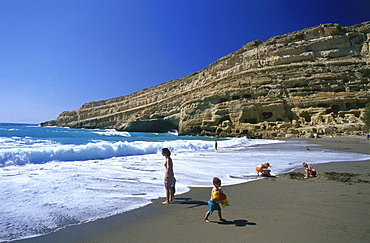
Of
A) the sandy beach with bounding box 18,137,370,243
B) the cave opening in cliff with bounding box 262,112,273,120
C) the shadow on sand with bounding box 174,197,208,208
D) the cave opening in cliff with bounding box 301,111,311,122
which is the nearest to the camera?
the sandy beach with bounding box 18,137,370,243

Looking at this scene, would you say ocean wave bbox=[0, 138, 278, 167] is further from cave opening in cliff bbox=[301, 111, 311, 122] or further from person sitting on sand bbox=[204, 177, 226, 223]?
cave opening in cliff bbox=[301, 111, 311, 122]

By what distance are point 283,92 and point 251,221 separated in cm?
3183

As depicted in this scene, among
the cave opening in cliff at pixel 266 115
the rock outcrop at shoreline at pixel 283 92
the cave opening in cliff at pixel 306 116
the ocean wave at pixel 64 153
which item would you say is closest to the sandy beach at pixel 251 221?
the ocean wave at pixel 64 153

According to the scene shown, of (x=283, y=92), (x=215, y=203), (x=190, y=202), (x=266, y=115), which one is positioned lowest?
(x=190, y=202)

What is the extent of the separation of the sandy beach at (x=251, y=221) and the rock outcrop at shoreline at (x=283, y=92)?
22.6 metres

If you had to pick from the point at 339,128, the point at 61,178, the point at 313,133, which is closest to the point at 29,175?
the point at 61,178

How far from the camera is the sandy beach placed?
2.65m

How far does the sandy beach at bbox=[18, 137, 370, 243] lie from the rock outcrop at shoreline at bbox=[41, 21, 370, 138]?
2256 cm

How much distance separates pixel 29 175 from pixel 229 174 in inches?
252

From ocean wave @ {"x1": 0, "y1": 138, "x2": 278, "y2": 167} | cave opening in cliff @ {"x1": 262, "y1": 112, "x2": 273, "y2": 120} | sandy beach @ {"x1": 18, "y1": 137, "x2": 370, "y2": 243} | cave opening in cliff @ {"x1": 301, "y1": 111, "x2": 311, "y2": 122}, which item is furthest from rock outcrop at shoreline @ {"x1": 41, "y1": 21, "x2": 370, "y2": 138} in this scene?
sandy beach @ {"x1": 18, "y1": 137, "x2": 370, "y2": 243}

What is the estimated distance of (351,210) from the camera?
3.49m

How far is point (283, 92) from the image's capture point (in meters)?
31.1

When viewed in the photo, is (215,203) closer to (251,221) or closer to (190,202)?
(251,221)

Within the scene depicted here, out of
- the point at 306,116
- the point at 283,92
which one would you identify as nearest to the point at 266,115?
the point at 283,92
